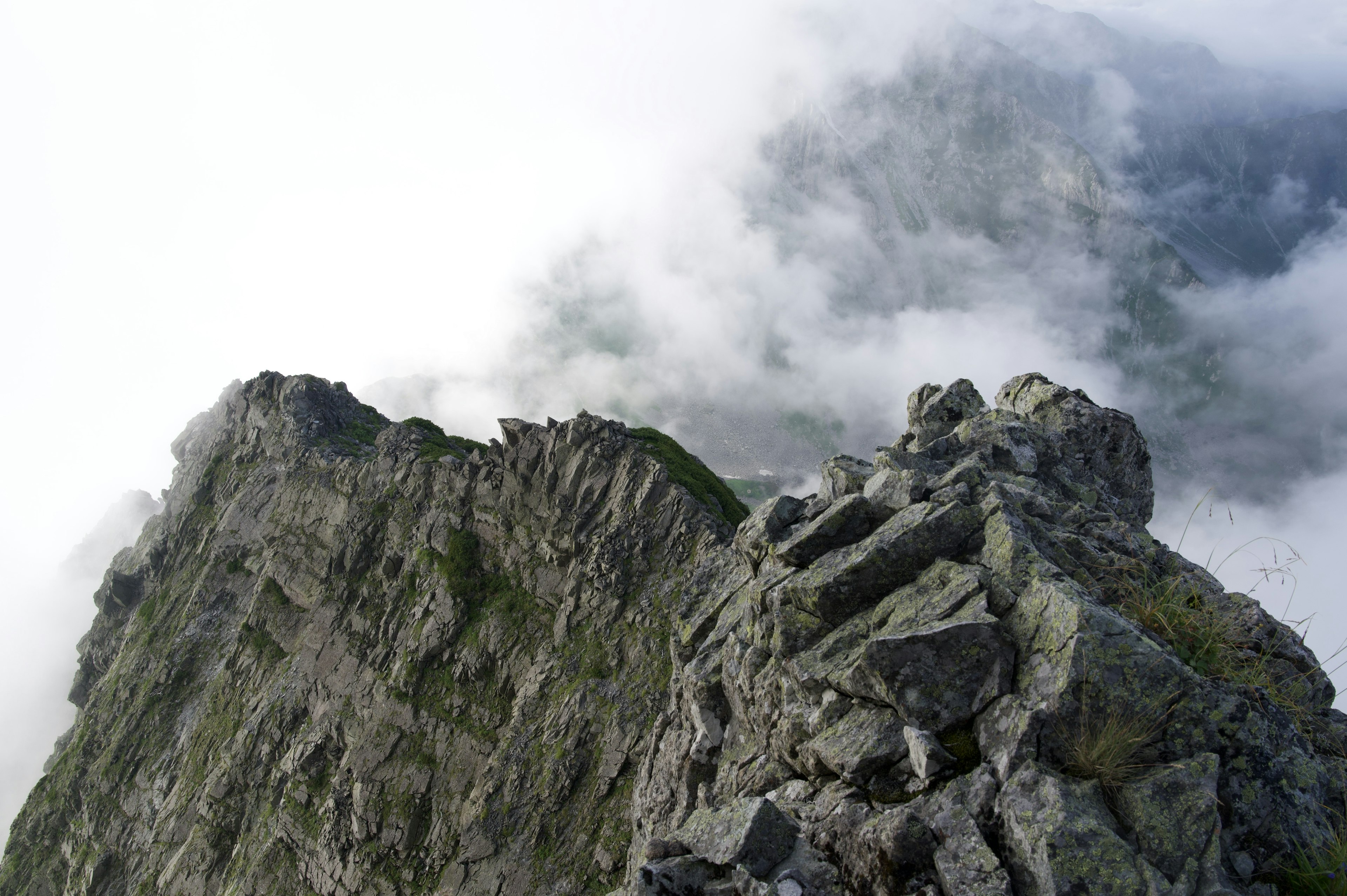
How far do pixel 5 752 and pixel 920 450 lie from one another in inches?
7884

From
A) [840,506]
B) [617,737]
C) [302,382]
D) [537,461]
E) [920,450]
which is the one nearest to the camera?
[840,506]

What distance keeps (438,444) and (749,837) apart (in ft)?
171

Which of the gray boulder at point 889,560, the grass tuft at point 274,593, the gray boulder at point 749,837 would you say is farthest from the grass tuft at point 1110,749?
the grass tuft at point 274,593

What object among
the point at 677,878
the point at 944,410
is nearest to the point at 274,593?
the point at 677,878

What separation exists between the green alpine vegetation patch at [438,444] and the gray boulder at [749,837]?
136 feet

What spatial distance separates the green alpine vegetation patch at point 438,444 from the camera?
50219 millimetres

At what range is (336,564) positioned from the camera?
46.6 metres

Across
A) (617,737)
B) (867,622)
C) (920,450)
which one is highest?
(920,450)

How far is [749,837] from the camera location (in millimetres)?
10227

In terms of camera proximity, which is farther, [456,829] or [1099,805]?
[456,829]

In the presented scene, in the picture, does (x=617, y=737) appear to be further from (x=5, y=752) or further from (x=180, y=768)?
(x=5, y=752)

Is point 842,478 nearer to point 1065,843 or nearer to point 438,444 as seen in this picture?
point 1065,843

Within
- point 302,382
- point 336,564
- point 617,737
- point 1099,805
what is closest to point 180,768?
point 336,564

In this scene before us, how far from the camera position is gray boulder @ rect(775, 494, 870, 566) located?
48.8ft
